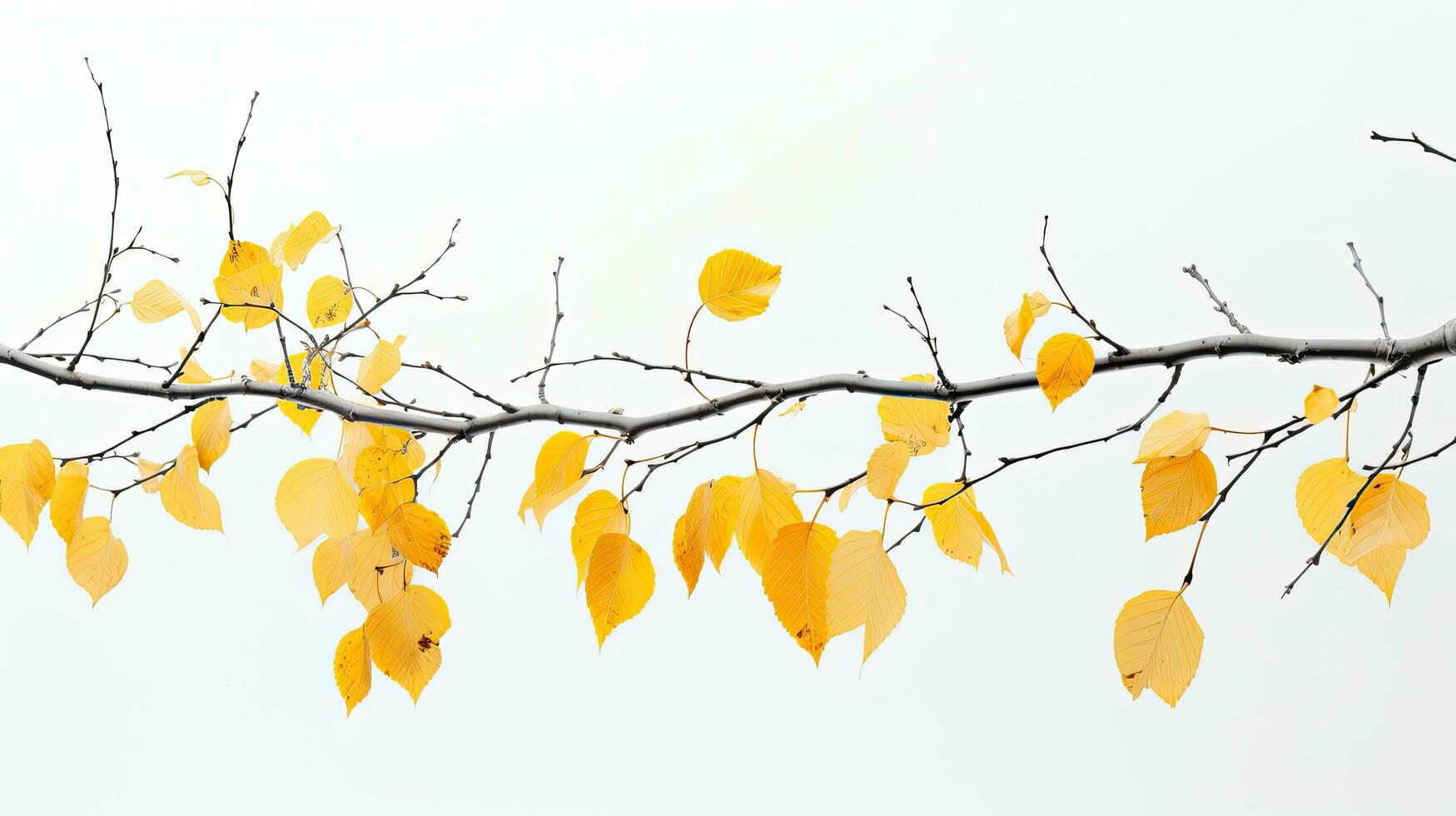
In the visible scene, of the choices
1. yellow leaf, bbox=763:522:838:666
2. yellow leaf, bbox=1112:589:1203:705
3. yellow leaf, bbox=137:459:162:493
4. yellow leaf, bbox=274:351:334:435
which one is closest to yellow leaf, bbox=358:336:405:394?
yellow leaf, bbox=274:351:334:435

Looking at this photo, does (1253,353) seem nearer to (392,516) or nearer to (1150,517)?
(1150,517)

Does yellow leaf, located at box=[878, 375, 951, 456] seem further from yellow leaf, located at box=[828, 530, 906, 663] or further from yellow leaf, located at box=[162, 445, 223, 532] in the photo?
yellow leaf, located at box=[162, 445, 223, 532]

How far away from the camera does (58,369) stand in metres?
0.44

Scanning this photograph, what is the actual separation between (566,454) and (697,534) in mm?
61

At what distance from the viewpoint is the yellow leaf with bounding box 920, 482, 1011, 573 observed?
1.15ft

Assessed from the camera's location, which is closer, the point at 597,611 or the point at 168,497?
the point at 597,611

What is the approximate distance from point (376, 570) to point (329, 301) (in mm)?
121

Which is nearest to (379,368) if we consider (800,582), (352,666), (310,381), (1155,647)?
(310,381)

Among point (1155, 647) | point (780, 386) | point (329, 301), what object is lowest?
point (1155, 647)

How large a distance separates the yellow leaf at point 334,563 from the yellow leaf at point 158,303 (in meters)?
0.13

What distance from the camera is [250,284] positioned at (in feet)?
1.28

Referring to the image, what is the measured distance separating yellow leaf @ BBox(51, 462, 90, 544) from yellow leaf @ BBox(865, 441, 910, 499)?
360 millimetres

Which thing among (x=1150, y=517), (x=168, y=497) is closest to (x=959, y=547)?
(x=1150, y=517)

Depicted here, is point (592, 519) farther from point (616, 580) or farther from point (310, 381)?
point (310, 381)
